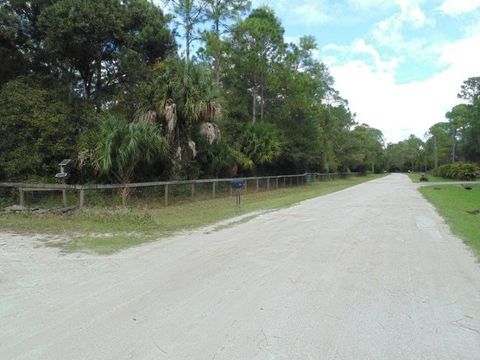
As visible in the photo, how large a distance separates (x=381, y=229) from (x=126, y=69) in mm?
13902

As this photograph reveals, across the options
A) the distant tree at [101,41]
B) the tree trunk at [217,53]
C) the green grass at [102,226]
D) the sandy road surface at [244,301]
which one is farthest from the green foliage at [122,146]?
the tree trunk at [217,53]

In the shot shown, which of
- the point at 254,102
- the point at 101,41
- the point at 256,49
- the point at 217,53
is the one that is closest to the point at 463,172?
the point at 254,102

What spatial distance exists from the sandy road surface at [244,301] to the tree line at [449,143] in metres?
49.0

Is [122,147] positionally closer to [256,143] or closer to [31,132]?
[31,132]

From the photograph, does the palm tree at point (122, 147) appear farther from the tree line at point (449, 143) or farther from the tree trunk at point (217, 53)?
the tree line at point (449, 143)

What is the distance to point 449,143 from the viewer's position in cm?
8762

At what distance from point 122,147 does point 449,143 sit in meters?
88.4

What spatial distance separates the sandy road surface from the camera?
11.4ft

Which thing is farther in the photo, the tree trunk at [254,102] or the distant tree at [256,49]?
the tree trunk at [254,102]

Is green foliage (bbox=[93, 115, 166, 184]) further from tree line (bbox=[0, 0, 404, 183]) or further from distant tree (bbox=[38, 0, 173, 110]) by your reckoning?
distant tree (bbox=[38, 0, 173, 110])

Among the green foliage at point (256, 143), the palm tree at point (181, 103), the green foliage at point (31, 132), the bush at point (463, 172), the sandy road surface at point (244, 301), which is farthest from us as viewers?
the bush at point (463, 172)

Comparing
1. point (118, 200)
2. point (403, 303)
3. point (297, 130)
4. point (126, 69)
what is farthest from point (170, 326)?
point (297, 130)

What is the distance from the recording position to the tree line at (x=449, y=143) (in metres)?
60.5

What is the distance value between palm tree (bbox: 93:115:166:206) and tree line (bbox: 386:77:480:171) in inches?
1781
